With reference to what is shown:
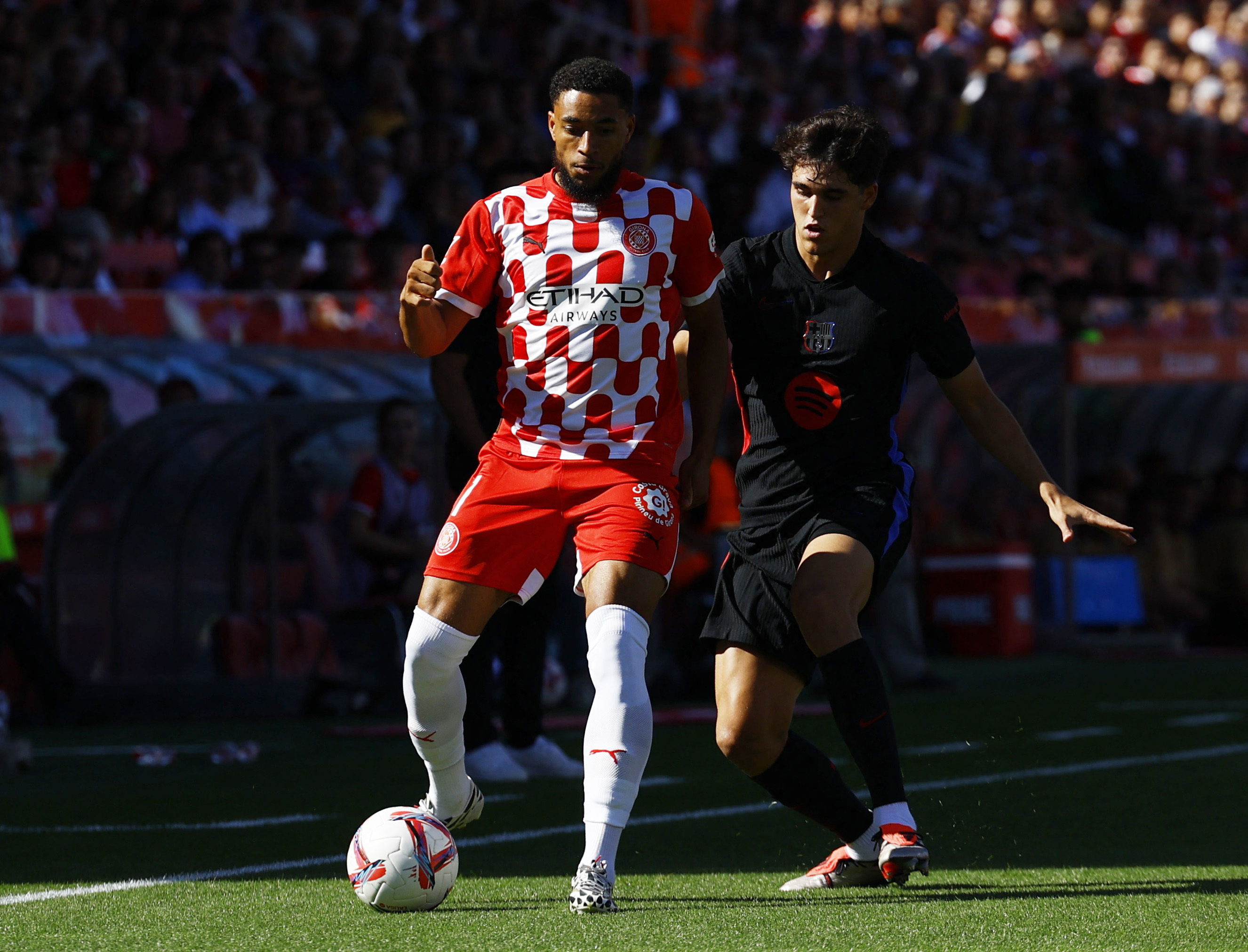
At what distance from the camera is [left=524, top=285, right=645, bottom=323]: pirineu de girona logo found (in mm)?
5414

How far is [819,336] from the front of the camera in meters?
5.64

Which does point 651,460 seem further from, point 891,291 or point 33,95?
point 33,95

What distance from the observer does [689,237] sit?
5.55 m

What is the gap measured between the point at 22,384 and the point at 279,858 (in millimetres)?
6298

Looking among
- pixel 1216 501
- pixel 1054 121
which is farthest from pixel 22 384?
pixel 1054 121

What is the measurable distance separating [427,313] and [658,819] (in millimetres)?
2470

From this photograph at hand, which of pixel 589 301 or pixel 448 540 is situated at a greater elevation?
pixel 589 301

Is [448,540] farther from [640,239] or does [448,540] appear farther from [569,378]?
[640,239]

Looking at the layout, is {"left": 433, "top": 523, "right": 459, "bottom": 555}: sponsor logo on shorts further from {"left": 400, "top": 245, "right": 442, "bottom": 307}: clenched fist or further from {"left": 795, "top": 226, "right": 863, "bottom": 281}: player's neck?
{"left": 795, "top": 226, "right": 863, "bottom": 281}: player's neck

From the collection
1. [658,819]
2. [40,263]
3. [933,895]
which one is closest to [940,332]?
[933,895]

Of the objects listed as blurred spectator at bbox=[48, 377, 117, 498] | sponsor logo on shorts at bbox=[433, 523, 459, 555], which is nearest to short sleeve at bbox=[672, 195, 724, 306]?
sponsor logo on shorts at bbox=[433, 523, 459, 555]

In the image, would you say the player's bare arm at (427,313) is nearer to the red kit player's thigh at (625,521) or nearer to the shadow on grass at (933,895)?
the red kit player's thigh at (625,521)

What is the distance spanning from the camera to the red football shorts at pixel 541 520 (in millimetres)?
5344

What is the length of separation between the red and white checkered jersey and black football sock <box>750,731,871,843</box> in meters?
0.89
